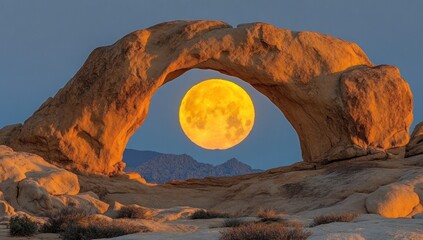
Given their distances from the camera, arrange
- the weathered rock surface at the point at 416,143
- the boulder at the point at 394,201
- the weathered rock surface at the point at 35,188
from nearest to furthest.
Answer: the boulder at the point at 394,201
the weathered rock surface at the point at 35,188
the weathered rock surface at the point at 416,143

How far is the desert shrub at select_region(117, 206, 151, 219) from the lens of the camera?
1514 cm

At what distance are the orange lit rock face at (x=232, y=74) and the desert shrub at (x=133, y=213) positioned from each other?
895 centimetres

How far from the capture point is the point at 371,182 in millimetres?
20031

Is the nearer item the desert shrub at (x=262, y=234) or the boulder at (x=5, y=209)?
the desert shrub at (x=262, y=234)

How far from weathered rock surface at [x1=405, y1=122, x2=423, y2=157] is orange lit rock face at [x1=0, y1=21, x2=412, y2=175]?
47 centimetres

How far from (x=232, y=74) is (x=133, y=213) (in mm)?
13041

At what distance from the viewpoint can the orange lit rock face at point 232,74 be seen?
2483 cm

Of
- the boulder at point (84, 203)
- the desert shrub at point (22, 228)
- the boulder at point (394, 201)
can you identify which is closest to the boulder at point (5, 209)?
the boulder at point (84, 203)

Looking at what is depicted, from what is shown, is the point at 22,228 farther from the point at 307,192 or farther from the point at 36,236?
the point at 307,192

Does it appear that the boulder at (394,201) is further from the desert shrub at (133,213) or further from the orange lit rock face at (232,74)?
the orange lit rock face at (232,74)

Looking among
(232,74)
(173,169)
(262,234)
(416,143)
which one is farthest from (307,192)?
(173,169)

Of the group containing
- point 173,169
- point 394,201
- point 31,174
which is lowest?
point 394,201

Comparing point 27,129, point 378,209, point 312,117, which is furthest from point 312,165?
point 27,129

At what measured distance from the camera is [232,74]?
89.4 ft
